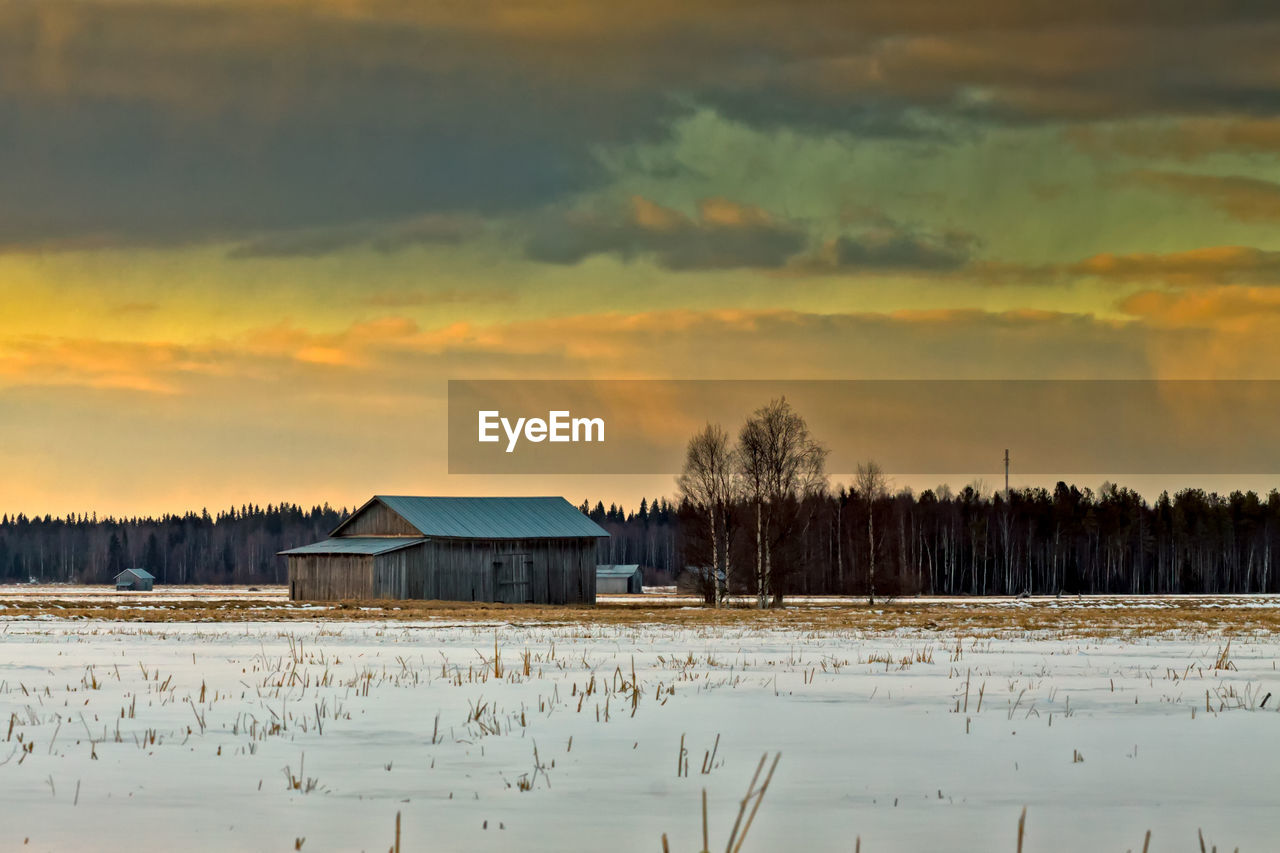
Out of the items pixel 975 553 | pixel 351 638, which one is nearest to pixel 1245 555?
pixel 975 553

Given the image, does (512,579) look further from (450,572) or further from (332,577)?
(332,577)

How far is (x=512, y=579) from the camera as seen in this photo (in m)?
74.8

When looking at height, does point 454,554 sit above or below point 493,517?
below

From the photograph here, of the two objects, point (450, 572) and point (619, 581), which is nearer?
point (450, 572)

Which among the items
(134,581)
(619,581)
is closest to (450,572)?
(619,581)

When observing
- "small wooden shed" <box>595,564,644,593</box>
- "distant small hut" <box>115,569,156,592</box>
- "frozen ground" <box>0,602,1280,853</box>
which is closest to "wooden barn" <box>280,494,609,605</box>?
"frozen ground" <box>0,602,1280,853</box>

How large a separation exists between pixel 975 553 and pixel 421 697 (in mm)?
118715

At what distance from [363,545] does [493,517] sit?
7.48 m

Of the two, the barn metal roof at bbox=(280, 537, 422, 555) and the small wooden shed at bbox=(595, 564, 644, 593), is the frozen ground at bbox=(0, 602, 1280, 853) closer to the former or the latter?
the barn metal roof at bbox=(280, 537, 422, 555)

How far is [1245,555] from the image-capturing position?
5748 inches

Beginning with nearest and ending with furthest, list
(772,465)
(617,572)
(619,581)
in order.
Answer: (772,465)
(619,581)
(617,572)

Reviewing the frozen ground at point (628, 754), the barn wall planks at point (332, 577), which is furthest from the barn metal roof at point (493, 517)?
the frozen ground at point (628, 754)

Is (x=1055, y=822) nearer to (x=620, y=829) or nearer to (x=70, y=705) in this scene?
(x=620, y=829)

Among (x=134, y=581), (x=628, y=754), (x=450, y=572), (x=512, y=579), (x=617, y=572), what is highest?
(x=628, y=754)
